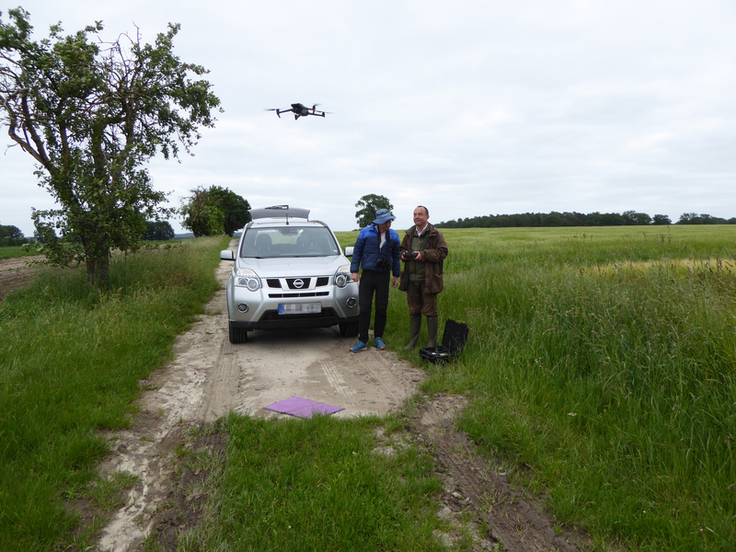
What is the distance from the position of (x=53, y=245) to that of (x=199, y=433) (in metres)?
7.01

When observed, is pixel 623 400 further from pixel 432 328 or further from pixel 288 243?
pixel 288 243

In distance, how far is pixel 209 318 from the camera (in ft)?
28.9

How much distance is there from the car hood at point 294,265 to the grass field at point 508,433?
1.92 m

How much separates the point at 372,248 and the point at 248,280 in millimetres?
1886

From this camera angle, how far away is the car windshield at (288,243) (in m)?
7.52

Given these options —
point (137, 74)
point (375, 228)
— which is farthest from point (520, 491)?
point (137, 74)

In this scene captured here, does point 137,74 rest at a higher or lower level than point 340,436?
higher

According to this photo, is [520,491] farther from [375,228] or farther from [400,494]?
[375,228]

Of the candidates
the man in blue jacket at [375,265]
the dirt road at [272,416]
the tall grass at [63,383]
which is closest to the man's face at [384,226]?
the man in blue jacket at [375,265]

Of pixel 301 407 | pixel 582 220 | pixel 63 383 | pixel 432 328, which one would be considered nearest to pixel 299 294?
pixel 432 328

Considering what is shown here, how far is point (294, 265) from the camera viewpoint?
684 centimetres

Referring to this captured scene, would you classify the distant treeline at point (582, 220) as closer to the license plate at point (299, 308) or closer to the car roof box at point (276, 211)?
the car roof box at point (276, 211)

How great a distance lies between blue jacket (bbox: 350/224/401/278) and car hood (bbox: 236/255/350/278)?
468 mm

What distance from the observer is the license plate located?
634 cm
